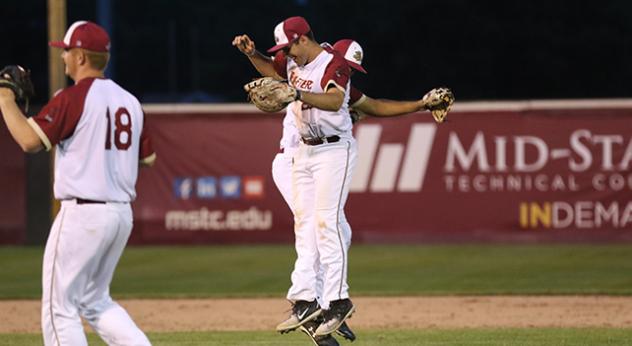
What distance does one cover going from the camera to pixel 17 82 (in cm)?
674

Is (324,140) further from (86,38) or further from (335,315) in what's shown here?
(86,38)

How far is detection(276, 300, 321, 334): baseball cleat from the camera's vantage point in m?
8.69

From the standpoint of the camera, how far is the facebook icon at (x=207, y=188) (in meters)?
18.3

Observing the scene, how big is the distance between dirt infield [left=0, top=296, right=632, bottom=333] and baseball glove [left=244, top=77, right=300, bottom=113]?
3.04 metres

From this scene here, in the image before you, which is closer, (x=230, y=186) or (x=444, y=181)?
(x=444, y=181)

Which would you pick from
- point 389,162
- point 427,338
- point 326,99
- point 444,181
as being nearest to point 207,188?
point 389,162

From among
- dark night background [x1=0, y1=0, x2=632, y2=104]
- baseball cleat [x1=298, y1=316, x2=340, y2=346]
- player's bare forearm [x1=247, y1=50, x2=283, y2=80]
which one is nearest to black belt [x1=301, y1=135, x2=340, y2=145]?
player's bare forearm [x1=247, y1=50, x2=283, y2=80]

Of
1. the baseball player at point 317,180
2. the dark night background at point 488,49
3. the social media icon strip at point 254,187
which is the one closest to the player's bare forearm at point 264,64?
the baseball player at point 317,180

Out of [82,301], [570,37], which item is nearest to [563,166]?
[82,301]

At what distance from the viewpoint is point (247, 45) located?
9023mm

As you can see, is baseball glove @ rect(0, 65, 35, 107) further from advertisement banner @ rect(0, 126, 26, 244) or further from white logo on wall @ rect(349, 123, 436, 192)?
advertisement banner @ rect(0, 126, 26, 244)

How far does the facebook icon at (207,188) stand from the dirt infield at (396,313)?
210 inches

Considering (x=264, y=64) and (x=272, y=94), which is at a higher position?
(x=264, y=64)

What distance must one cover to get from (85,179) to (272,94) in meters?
1.88
